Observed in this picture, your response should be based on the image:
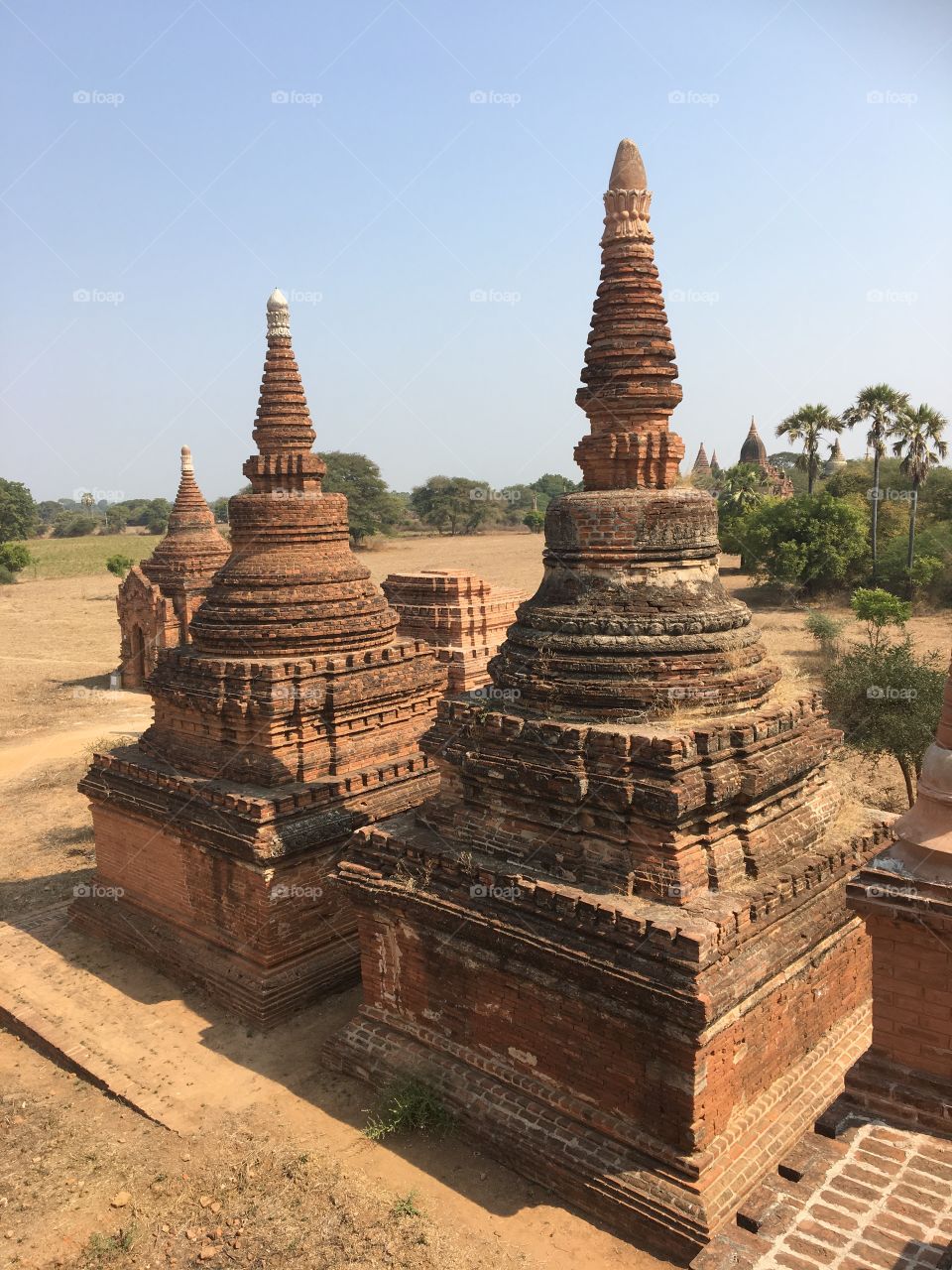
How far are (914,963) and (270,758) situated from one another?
26.5ft

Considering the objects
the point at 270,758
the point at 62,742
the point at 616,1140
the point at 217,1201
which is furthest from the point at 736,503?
the point at 217,1201

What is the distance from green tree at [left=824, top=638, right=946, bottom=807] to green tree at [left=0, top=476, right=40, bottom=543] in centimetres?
8378

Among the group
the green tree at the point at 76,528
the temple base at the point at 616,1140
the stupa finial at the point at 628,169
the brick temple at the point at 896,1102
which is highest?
the stupa finial at the point at 628,169

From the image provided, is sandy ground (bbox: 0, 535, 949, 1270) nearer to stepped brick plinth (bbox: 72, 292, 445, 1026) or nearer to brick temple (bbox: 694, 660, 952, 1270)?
stepped brick plinth (bbox: 72, 292, 445, 1026)

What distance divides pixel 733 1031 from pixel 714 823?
1.65m

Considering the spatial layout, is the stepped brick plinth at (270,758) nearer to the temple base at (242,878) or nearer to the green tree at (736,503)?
the temple base at (242,878)

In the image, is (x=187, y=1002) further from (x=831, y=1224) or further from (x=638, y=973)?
(x=831, y=1224)

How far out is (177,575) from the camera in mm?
28812

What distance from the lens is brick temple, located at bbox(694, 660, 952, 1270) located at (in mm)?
5723

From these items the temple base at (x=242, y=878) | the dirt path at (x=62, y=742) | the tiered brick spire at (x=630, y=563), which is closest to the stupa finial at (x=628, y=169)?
the tiered brick spire at (x=630, y=563)

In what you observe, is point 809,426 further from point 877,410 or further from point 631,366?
point 631,366

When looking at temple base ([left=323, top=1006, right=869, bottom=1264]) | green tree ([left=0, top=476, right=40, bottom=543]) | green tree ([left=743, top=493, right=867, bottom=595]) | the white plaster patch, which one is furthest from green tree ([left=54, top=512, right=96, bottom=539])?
Answer: the white plaster patch

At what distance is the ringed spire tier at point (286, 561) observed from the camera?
12938 mm

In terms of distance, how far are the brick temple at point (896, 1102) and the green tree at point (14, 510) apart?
299ft
